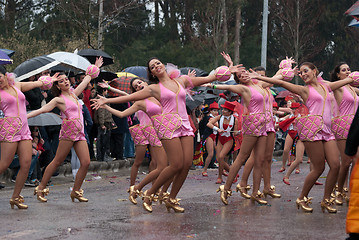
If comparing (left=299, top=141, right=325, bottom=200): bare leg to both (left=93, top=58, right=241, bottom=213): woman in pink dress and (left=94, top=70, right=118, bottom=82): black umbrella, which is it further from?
(left=94, top=70, right=118, bottom=82): black umbrella

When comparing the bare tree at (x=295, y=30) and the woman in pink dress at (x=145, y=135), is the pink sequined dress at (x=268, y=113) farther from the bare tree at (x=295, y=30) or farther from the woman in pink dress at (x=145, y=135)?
the bare tree at (x=295, y=30)

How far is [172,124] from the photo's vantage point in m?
8.53

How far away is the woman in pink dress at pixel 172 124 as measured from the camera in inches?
335

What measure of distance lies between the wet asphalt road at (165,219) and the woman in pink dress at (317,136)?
0.31 meters

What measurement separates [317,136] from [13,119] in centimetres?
412

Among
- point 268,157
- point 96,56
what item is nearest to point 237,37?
point 96,56

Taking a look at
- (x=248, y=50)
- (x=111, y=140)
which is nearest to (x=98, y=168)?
(x=111, y=140)

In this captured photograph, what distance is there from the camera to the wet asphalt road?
7.11 metres

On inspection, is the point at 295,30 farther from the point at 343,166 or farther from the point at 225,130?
the point at 343,166

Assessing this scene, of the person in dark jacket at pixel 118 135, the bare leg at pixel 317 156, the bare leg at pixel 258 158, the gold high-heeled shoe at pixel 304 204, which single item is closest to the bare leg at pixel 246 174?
the bare leg at pixel 258 158

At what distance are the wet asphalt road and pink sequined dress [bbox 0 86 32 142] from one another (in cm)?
101

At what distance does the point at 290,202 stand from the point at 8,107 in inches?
170

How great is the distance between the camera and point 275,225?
7660 mm

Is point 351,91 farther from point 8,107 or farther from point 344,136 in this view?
point 8,107
